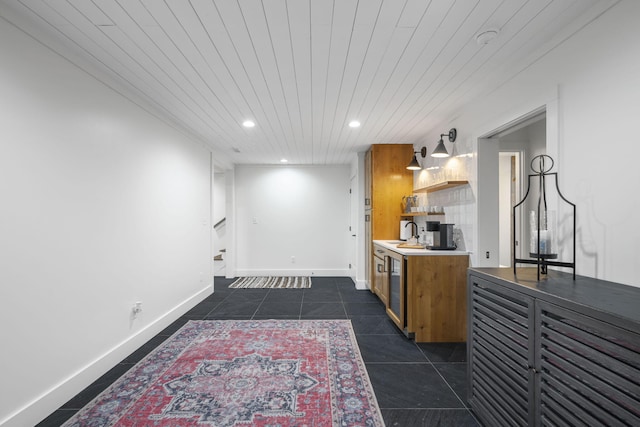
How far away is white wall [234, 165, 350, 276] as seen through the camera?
5.87 metres

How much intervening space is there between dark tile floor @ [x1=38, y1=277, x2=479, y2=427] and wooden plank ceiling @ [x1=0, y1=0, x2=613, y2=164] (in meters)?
2.38

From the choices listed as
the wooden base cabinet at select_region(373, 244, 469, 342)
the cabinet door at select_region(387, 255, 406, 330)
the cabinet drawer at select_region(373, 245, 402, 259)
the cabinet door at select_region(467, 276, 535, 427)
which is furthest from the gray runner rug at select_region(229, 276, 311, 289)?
the cabinet door at select_region(467, 276, 535, 427)

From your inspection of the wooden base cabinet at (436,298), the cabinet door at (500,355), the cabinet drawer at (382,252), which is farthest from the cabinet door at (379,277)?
the cabinet door at (500,355)

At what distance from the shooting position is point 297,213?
19.4ft

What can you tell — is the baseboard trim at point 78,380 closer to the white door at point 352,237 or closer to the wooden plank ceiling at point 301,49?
the wooden plank ceiling at point 301,49

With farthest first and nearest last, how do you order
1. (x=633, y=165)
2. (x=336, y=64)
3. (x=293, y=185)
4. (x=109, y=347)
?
(x=293, y=185) < (x=109, y=347) < (x=336, y=64) < (x=633, y=165)

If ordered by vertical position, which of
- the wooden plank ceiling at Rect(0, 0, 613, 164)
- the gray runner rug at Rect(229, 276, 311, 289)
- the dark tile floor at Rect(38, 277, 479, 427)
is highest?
the wooden plank ceiling at Rect(0, 0, 613, 164)

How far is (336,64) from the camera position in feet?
6.57

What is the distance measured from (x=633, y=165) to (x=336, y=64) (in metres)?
1.78

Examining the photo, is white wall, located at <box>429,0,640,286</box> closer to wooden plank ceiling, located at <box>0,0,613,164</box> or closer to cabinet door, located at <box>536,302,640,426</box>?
wooden plank ceiling, located at <box>0,0,613,164</box>

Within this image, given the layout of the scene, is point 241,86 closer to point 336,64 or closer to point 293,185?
point 336,64

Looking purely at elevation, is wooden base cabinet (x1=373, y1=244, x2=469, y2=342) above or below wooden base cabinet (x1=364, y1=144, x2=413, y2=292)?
below

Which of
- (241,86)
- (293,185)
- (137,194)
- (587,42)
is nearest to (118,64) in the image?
(241,86)

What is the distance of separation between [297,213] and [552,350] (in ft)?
16.4
